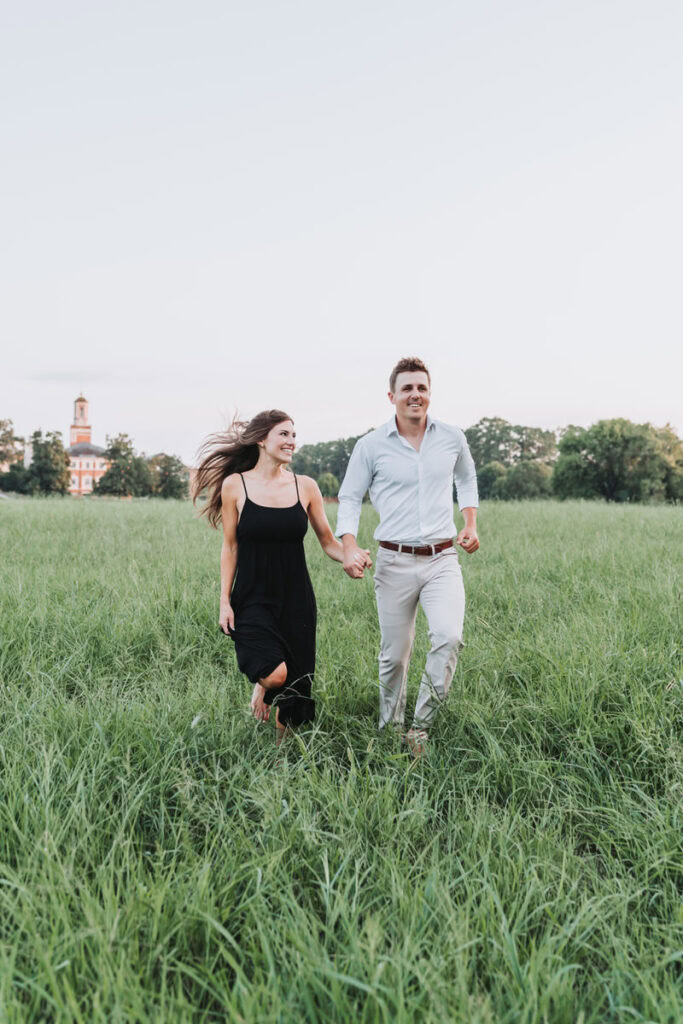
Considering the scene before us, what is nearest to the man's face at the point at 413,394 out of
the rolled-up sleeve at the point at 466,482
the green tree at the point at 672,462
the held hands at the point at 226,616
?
the rolled-up sleeve at the point at 466,482

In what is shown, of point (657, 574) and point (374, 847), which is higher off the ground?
point (657, 574)

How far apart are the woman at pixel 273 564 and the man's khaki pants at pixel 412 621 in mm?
340

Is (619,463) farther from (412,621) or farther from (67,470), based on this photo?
(67,470)

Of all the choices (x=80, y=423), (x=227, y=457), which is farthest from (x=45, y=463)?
(x=80, y=423)

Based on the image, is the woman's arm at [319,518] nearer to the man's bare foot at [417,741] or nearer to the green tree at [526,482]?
the man's bare foot at [417,741]

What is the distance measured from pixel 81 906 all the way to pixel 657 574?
6532 millimetres

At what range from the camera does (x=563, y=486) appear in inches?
2480

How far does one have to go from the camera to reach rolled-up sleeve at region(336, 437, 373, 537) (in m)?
4.43

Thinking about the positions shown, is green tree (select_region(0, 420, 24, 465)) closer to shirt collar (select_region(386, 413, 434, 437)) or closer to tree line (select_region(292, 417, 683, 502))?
tree line (select_region(292, 417, 683, 502))

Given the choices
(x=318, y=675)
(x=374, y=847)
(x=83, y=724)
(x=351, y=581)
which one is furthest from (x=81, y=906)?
(x=351, y=581)

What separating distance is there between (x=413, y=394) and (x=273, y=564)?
4.69 ft

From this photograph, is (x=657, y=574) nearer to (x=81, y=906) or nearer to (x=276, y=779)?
(x=276, y=779)

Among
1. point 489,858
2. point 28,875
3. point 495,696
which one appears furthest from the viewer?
point 495,696

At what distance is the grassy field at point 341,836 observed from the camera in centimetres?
195
